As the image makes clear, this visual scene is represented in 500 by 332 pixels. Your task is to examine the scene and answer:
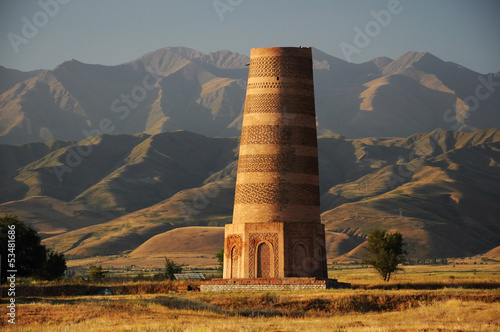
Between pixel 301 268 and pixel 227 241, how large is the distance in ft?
15.5

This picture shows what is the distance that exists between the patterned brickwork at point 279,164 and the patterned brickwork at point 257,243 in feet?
12.1

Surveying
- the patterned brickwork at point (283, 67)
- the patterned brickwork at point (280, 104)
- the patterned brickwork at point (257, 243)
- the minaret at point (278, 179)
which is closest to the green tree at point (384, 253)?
the minaret at point (278, 179)

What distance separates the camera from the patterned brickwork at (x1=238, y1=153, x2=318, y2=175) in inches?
1665

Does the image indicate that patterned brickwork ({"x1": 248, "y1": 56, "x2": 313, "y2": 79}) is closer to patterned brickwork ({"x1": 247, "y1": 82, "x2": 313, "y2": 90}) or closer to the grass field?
patterned brickwork ({"x1": 247, "y1": 82, "x2": 313, "y2": 90})

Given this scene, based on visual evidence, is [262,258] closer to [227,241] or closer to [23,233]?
[227,241]

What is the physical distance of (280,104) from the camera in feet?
142

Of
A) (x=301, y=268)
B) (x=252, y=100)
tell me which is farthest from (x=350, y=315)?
(x=252, y=100)

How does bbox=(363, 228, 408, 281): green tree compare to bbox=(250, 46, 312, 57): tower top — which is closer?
bbox=(250, 46, 312, 57): tower top

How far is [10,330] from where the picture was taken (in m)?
27.8

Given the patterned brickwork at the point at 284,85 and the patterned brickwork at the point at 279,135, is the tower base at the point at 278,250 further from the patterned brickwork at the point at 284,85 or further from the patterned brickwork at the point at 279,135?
the patterned brickwork at the point at 284,85

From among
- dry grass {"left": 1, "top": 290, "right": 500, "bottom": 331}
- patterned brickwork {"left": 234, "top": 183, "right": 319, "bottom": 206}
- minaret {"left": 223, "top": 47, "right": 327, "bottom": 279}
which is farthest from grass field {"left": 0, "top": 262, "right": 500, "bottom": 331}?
patterned brickwork {"left": 234, "top": 183, "right": 319, "bottom": 206}

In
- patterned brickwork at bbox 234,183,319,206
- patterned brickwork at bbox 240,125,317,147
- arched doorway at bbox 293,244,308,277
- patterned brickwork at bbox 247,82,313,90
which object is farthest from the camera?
patterned brickwork at bbox 247,82,313,90

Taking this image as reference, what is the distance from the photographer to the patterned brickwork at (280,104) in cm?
4319

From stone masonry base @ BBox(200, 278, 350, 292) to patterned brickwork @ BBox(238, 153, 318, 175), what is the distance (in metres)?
6.28
